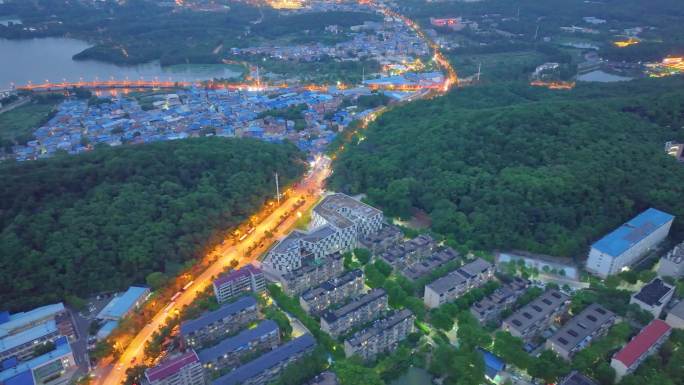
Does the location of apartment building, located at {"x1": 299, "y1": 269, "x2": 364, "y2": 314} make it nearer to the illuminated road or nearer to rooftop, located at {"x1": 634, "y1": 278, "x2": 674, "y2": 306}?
the illuminated road

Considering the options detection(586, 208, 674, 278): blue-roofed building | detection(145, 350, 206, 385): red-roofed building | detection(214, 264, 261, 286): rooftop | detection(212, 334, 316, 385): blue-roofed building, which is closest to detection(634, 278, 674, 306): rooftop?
detection(586, 208, 674, 278): blue-roofed building

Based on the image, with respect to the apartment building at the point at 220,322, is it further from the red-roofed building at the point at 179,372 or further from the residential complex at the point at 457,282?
the residential complex at the point at 457,282

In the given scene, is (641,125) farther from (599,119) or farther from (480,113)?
(480,113)

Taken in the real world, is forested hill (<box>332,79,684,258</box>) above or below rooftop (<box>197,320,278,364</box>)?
above

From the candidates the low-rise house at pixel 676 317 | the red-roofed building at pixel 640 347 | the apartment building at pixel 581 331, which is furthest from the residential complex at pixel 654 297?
the apartment building at pixel 581 331

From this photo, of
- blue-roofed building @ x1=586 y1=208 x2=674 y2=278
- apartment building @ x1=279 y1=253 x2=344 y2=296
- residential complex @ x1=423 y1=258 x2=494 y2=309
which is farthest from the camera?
blue-roofed building @ x1=586 y1=208 x2=674 y2=278

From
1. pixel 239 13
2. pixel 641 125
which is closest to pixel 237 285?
pixel 641 125

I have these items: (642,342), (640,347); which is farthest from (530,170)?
(640,347)
